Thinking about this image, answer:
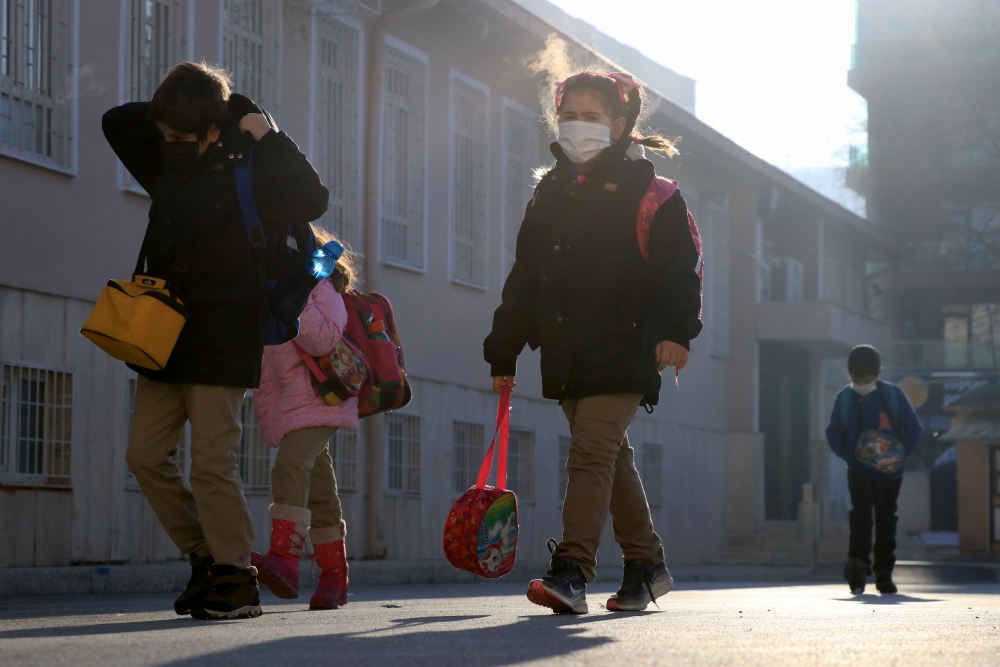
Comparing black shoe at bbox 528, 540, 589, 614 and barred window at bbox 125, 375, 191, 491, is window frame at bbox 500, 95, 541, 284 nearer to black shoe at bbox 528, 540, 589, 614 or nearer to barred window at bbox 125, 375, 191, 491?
barred window at bbox 125, 375, 191, 491

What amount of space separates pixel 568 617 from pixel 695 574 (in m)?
13.4

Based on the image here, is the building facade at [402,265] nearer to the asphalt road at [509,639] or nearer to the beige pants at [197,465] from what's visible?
the asphalt road at [509,639]

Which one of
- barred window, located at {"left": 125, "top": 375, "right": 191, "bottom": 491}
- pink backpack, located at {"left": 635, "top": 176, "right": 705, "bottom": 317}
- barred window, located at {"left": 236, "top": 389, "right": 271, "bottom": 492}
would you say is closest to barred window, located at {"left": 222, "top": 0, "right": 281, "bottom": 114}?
barred window, located at {"left": 236, "top": 389, "right": 271, "bottom": 492}

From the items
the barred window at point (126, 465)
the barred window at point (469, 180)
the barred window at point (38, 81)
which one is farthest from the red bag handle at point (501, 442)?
the barred window at point (469, 180)

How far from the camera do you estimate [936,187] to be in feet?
172

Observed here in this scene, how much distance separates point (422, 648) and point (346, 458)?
11777 mm

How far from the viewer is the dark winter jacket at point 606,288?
236 inches

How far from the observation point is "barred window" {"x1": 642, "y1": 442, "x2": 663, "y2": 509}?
24.8m

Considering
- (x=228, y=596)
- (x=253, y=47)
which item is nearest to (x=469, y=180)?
(x=253, y=47)

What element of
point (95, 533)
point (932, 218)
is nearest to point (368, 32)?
point (95, 533)

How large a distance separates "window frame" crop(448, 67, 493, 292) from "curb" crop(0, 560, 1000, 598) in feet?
12.1

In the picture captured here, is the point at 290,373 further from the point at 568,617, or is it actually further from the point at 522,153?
the point at 522,153

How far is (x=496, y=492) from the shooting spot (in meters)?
5.99

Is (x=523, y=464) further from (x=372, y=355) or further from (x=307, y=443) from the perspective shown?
(x=307, y=443)
